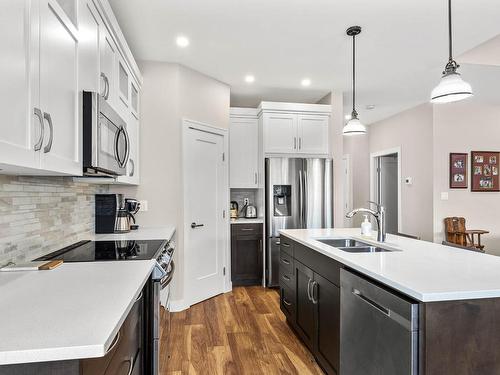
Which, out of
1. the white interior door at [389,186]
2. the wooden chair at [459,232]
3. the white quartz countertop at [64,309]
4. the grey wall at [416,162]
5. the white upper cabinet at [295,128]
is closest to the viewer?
the white quartz countertop at [64,309]

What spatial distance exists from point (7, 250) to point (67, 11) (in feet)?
3.68

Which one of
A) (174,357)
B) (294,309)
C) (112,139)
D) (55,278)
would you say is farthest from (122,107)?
(294,309)

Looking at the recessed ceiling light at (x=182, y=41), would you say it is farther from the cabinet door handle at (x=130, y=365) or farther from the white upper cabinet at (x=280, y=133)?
the cabinet door handle at (x=130, y=365)

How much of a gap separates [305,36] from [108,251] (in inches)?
96.4

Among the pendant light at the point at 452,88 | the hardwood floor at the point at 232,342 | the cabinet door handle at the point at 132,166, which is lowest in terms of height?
the hardwood floor at the point at 232,342

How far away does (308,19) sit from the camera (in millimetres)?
2582

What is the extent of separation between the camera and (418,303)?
1.20 metres

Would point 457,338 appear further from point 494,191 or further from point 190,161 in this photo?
point 494,191

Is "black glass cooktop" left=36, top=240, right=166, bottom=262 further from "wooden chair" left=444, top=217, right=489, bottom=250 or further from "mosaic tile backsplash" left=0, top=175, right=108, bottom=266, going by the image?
"wooden chair" left=444, top=217, right=489, bottom=250

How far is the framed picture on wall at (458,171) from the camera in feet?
15.8

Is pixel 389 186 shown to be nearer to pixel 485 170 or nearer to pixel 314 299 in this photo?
pixel 485 170

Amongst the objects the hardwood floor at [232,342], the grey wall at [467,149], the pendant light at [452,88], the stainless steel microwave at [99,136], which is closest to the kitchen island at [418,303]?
the hardwood floor at [232,342]

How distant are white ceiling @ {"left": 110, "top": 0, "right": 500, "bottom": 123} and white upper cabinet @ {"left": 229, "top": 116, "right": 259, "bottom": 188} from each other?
540 mm

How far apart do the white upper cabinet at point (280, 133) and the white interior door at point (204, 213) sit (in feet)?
2.22
